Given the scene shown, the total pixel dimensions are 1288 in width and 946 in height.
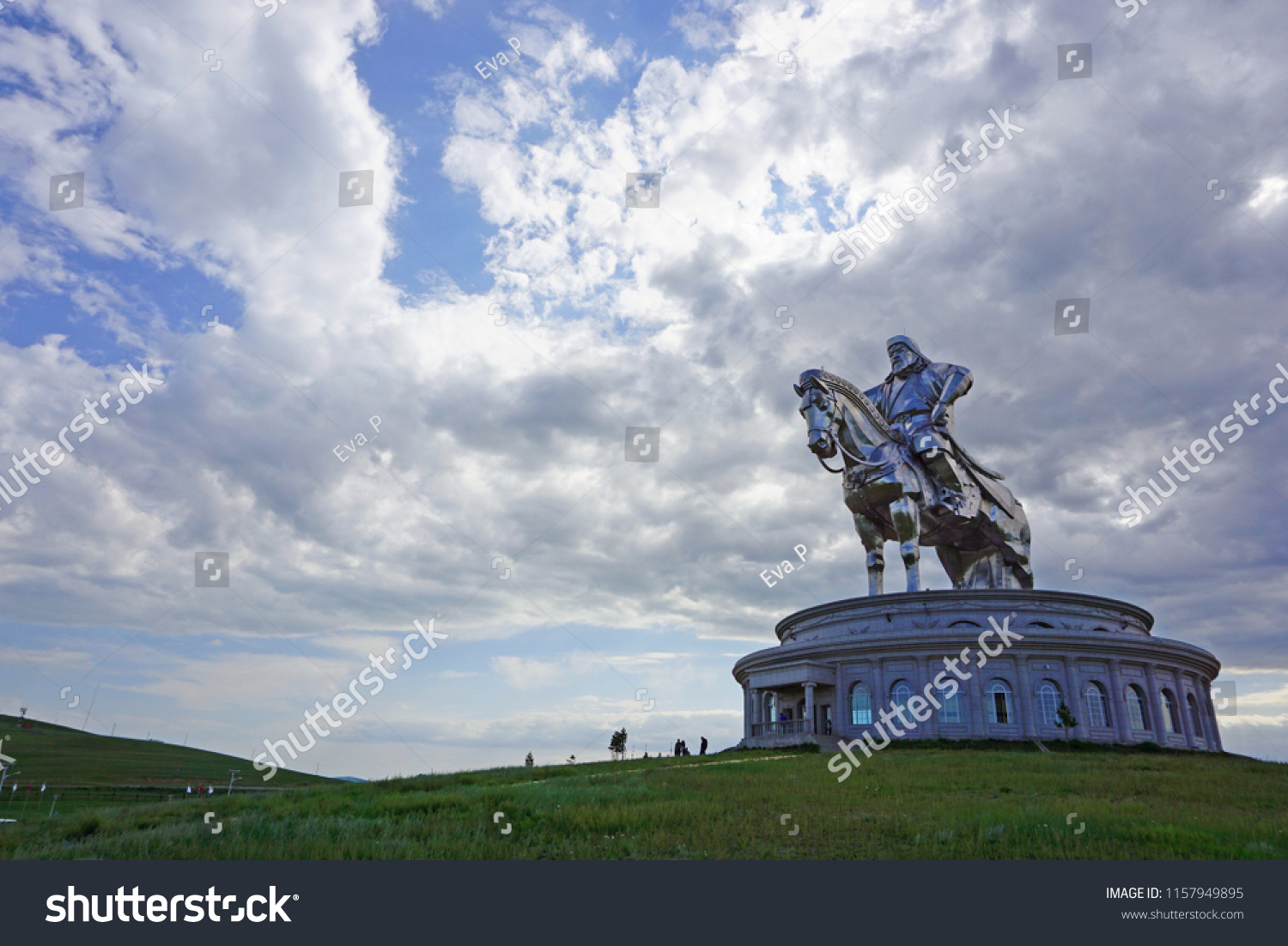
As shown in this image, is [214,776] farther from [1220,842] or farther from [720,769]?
[1220,842]

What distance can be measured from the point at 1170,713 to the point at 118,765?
41.9 metres

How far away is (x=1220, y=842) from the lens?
10516 millimetres

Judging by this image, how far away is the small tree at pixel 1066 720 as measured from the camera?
28859 mm

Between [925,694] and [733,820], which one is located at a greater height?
[925,694]

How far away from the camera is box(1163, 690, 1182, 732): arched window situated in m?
32.0

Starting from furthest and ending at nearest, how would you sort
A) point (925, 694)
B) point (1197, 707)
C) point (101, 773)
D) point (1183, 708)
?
point (1197, 707) < point (1183, 708) < point (925, 694) < point (101, 773)

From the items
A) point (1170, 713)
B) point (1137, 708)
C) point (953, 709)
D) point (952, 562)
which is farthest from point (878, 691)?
point (1170, 713)

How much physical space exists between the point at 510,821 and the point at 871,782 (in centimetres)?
854

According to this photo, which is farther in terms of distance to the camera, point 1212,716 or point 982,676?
point 1212,716

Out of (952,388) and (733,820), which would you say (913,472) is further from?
(733,820)

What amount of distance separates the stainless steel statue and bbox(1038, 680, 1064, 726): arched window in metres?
6.16

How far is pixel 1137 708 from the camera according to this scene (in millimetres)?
31375

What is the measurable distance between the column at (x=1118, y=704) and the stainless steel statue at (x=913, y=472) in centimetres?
740

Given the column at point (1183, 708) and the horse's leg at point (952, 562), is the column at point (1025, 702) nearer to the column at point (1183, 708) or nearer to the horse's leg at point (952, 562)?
the column at point (1183, 708)
